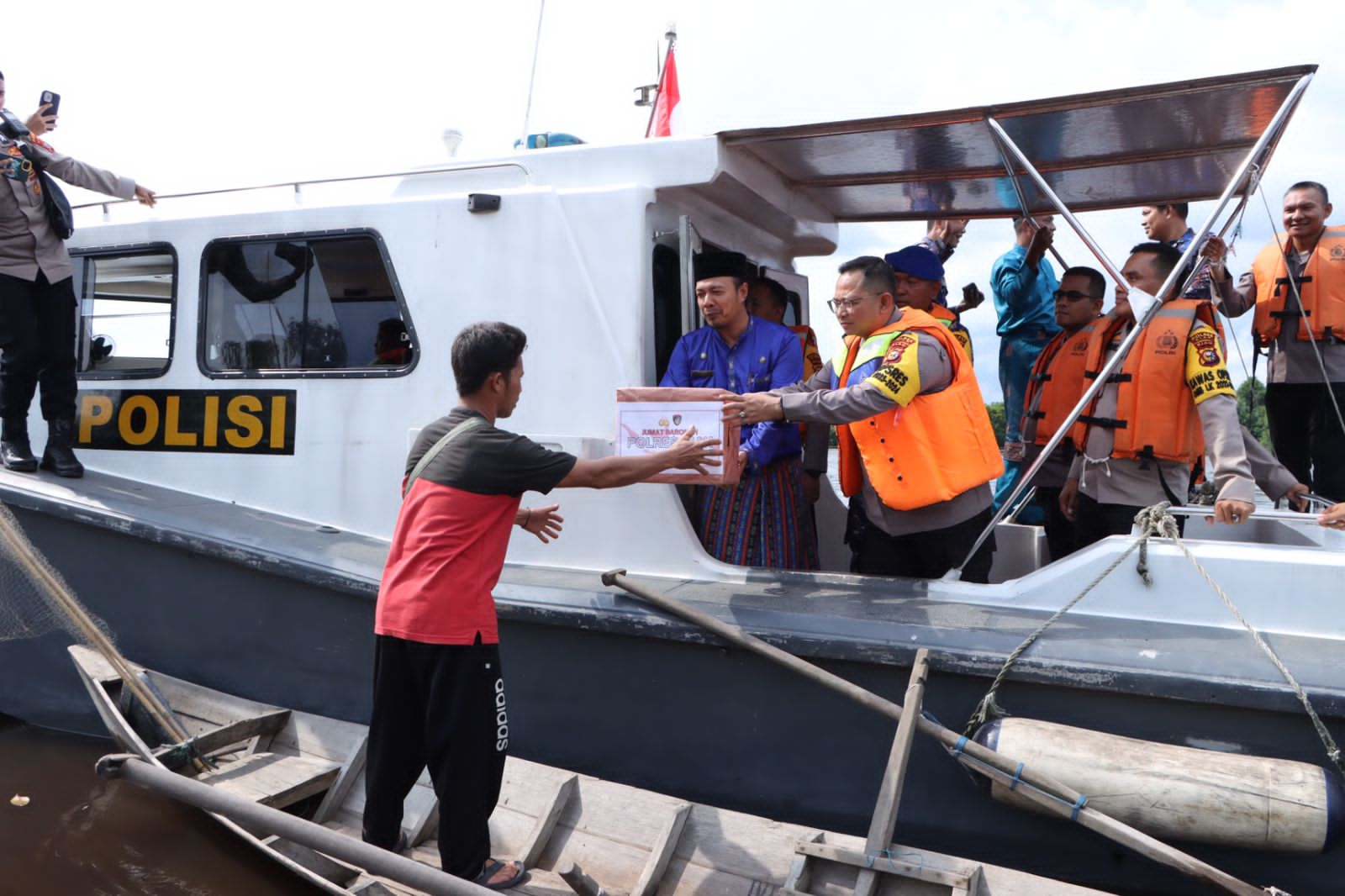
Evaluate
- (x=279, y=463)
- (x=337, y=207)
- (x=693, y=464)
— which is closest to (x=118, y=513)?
(x=279, y=463)

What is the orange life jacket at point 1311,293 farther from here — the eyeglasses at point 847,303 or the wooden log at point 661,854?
the wooden log at point 661,854

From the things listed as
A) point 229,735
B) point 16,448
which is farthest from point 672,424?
point 16,448

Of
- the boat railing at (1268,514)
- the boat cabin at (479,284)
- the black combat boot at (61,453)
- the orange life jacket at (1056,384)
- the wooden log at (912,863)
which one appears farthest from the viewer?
the orange life jacket at (1056,384)

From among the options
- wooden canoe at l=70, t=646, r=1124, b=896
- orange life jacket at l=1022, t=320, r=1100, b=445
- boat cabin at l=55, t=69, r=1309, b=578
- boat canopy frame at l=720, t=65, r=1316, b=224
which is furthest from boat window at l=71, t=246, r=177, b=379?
orange life jacket at l=1022, t=320, r=1100, b=445

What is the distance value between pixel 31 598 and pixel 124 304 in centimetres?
131

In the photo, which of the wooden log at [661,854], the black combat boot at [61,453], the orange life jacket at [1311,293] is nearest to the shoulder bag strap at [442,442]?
the wooden log at [661,854]

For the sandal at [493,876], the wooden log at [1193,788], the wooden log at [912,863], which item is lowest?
the sandal at [493,876]

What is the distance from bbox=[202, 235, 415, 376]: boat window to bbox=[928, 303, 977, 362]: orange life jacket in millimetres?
2003

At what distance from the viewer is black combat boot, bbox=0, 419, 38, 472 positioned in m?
3.99

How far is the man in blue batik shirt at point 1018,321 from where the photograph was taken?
4758 millimetres

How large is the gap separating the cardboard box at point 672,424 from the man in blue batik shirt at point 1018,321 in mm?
2109

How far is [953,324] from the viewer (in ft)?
14.7

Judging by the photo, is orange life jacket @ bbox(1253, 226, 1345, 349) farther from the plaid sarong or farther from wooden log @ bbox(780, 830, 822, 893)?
wooden log @ bbox(780, 830, 822, 893)

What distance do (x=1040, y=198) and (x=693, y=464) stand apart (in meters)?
2.47
